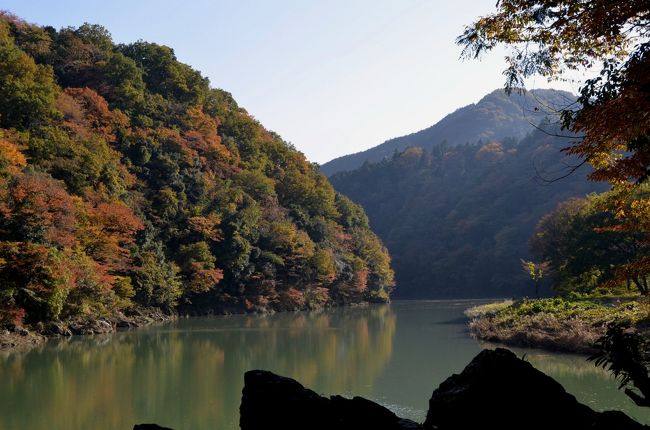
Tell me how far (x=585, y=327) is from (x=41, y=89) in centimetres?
3048

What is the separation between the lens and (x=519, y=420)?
216 inches

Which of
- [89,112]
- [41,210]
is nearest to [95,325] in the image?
[41,210]

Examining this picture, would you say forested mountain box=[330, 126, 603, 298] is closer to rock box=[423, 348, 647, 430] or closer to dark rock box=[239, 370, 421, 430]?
rock box=[423, 348, 647, 430]

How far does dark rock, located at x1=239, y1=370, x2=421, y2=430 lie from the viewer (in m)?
5.52

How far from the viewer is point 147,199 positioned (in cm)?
4159

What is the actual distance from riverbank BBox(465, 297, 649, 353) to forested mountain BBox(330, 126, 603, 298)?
4935 cm

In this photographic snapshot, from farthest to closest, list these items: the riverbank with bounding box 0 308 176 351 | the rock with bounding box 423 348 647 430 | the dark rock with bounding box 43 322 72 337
A: the dark rock with bounding box 43 322 72 337 → the riverbank with bounding box 0 308 176 351 → the rock with bounding box 423 348 647 430

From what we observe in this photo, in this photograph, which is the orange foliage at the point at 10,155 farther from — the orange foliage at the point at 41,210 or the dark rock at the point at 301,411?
the dark rock at the point at 301,411

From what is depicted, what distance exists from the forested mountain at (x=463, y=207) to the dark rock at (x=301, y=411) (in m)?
69.4

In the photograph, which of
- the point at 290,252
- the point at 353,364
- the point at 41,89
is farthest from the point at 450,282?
the point at 353,364

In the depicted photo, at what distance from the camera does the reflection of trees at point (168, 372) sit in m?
11.9

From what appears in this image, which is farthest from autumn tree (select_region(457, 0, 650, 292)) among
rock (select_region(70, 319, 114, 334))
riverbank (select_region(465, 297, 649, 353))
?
rock (select_region(70, 319, 114, 334))

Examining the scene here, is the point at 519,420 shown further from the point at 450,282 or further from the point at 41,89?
the point at 450,282

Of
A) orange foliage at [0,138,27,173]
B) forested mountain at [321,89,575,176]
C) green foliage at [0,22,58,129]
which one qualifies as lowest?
orange foliage at [0,138,27,173]
